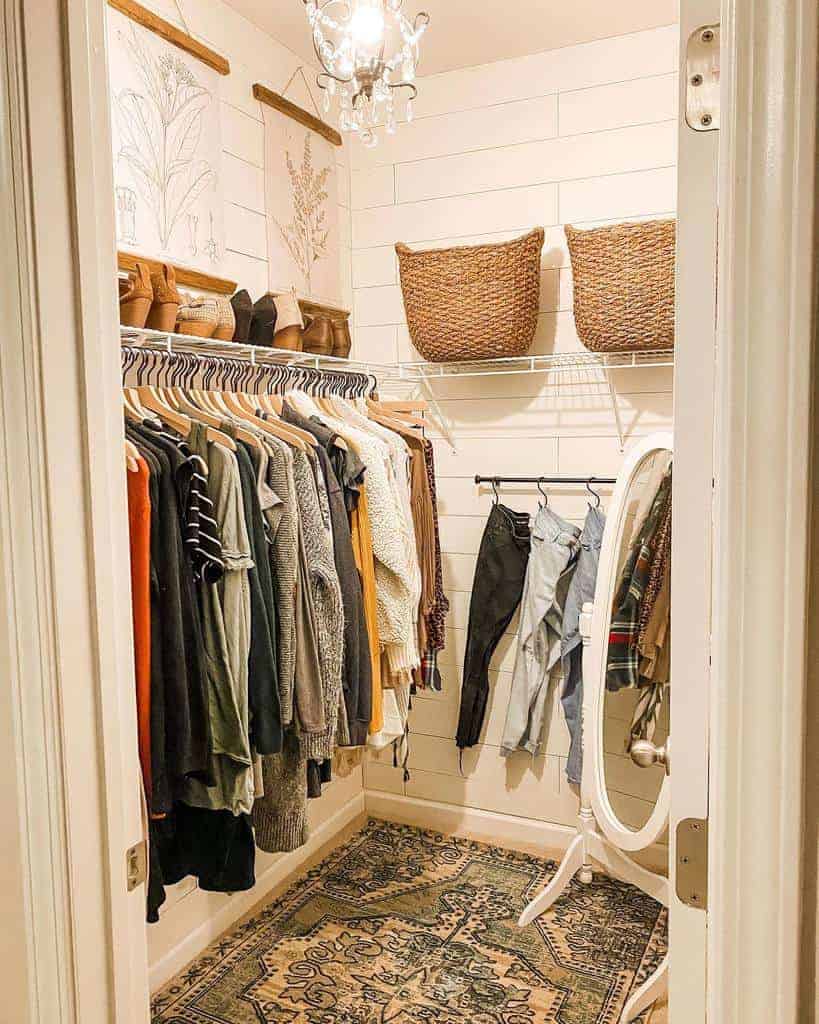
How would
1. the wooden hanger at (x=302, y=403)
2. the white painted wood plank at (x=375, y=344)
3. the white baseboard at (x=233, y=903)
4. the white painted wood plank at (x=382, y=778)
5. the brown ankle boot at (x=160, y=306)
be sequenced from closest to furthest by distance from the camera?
the brown ankle boot at (x=160, y=306)
the white baseboard at (x=233, y=903)
the wooden hanger at (x=302, y=403)
the white painted wood plank at (x=375, y=344)
the white painted wood plank at (x=382, y=778)

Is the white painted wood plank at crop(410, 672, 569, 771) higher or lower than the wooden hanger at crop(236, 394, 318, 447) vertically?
lower

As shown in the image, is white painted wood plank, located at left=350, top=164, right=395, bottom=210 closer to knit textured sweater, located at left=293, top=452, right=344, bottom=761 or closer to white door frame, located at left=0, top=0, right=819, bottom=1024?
knit textured sweater, located at left=293, top=452, right=344, bottom=761

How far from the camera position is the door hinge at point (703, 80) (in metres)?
0.74

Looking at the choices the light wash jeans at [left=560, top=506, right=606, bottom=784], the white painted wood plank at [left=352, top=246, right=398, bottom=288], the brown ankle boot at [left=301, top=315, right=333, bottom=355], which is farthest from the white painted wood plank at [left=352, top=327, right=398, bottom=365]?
the light wash jeans at [left=560, top=506, right=606, bottom=784]

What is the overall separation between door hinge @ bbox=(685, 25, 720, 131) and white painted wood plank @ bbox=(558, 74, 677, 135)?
232 cm

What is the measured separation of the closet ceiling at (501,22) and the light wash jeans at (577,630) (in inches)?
62.3

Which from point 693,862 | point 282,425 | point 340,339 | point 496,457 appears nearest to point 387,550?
point 282,425

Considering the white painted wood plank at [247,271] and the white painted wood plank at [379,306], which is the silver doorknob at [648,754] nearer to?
the white painted wood plank at [247,271]

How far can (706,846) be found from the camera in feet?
2.48

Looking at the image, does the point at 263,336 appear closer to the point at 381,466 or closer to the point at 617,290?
the point at 381,466

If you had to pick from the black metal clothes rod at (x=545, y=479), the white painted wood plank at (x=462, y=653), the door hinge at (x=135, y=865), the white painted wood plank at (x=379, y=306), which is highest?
Answer: the white painted wood plank at (x=379, y=306)

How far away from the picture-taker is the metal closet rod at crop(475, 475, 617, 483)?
3039 millimetres
